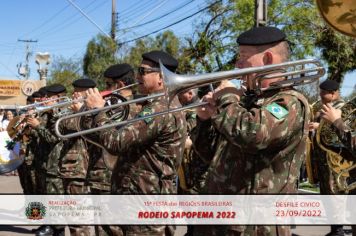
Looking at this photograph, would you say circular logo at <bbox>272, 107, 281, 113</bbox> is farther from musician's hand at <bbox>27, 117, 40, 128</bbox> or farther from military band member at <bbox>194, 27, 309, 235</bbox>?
musician's hand at <bbox>27, 117, 40, 128</bbox>

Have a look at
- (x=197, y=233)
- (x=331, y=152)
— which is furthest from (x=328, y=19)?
(x=331, y=152)

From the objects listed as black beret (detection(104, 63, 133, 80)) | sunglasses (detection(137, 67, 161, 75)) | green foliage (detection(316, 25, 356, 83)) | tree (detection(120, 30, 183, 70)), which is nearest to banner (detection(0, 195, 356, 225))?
sunglasses (detection(137, 67, 161, 75))

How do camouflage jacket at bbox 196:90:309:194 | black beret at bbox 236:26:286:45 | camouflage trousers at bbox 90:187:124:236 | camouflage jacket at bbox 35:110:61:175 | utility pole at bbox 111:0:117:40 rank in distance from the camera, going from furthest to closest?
utility pole at bbox 111:0:117:40 → camouflage jacket at bbox 35:110:61:175 → camouflage trousers at bbox 90:187:124:236 → black beret at bbox 236:26:286:45 → camouflage jacket at bbox 196:90:309:194

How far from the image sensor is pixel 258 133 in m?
2.52

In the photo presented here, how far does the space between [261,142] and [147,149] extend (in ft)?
4.53

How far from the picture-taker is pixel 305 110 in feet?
8.87

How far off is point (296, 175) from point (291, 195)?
0.12m

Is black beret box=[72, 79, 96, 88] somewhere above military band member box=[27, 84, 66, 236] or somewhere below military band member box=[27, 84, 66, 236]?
above

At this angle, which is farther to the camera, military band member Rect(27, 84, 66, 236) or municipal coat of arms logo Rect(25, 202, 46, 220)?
municipal coat of arms logo Rect(25, 202, 46, 220)

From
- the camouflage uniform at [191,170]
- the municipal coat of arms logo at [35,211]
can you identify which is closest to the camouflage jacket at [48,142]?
the municipal coat of arms logo at [35,211]

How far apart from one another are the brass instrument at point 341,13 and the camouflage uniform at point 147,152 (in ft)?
4.08

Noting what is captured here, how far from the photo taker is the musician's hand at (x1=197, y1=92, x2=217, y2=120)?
9.44 feet

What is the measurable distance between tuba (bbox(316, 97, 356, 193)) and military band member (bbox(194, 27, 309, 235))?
2.69 m

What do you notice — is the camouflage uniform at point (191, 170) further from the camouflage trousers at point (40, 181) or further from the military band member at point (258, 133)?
the military band member at point (258, 133)
